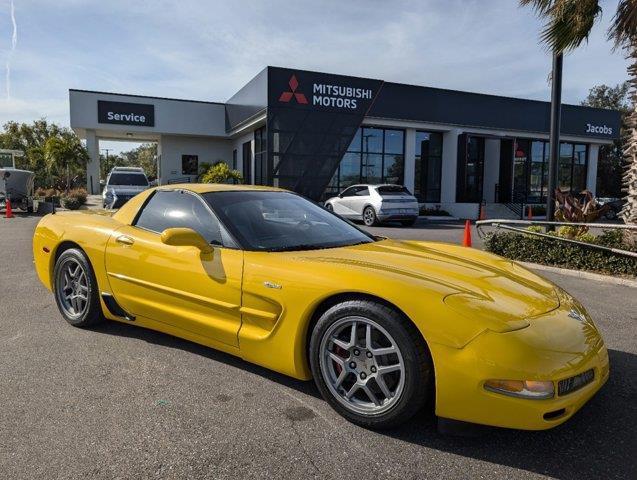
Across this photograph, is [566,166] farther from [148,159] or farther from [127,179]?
[148,159]

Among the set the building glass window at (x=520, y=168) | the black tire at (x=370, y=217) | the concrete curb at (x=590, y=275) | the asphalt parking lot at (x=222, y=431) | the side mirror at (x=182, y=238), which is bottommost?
the asphalt parking lot at (x=222, y=431)

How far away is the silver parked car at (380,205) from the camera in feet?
53.2

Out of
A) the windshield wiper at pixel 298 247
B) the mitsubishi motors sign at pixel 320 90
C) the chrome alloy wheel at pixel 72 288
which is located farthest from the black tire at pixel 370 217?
the windshield wiper at pixel 298 247

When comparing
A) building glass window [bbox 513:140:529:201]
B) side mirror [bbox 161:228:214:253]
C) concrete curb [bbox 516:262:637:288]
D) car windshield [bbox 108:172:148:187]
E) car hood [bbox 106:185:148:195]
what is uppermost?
building glass window [bbox 513:140:529:201]

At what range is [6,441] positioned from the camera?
252 cm

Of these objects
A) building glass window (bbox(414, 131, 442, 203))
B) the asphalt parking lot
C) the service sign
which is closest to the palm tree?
the asphalt parking lot

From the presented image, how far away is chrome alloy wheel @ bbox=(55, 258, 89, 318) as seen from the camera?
434 cm

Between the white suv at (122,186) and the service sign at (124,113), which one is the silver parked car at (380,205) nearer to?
the white suv at (122,186)

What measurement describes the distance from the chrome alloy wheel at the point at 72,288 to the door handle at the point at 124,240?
1.81ft

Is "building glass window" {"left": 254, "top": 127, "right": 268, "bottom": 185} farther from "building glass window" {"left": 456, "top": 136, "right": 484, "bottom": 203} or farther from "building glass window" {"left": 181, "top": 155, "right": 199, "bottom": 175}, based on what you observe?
"building glass window" {"left": 456, "top": 136, "right": 484, "bottom": 203}

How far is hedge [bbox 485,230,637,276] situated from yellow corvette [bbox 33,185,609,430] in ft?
14.5

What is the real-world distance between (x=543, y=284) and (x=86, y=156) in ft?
90.7

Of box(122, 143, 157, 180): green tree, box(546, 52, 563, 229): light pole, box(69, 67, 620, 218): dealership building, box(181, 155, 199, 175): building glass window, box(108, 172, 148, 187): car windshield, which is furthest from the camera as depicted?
box(122, 143, 157, 180): green tree

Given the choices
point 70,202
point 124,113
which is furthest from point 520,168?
point 70,202
